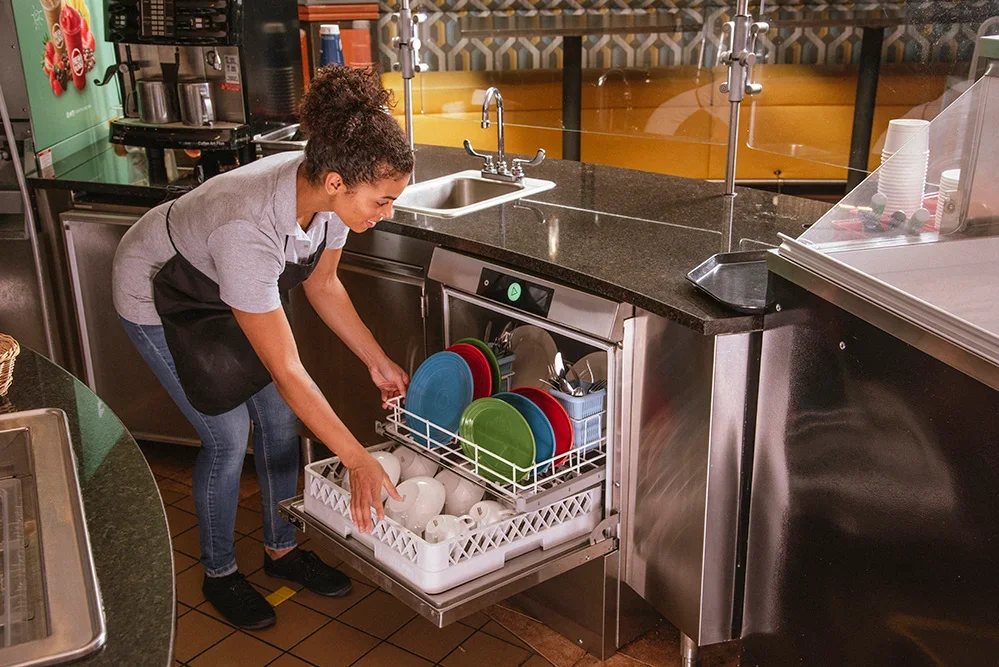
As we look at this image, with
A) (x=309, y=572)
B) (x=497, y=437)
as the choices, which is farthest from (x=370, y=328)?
(x=497, y=437)

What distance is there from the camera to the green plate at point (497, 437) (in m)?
1.96

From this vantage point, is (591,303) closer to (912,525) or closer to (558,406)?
(558,406)

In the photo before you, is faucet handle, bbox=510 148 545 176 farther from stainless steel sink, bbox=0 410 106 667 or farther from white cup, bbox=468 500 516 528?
stainless steel sink, bbox=0 410 106 667

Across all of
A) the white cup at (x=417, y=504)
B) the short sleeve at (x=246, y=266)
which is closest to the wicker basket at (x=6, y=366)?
the short sleeve at (x=246, y=266)

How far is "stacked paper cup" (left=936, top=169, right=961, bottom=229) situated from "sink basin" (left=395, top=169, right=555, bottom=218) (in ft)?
4.30

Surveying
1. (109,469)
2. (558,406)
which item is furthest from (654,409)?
(109,469)

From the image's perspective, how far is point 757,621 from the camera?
1.99 m

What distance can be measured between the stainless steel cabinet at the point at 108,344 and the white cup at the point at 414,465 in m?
1.30

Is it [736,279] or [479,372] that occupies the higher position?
[736,279]

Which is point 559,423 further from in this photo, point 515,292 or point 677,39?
point 677,39

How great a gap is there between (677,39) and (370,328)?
1386 mm

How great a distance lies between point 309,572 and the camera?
2582mm

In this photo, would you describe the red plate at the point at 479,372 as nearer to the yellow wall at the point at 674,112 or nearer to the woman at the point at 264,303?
the woman at the point at 264,303

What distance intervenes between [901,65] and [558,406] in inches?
41.0
